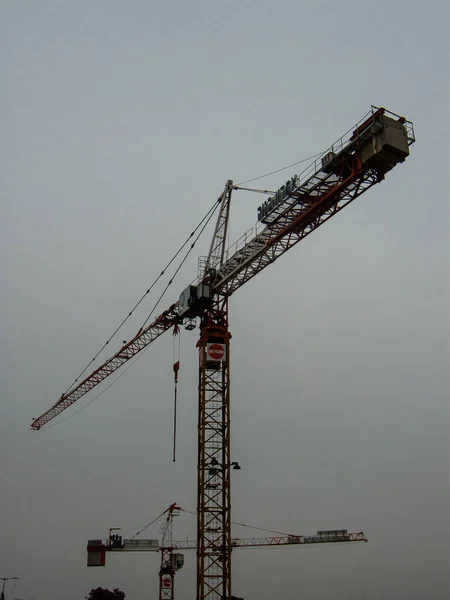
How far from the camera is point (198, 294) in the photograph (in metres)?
56.9

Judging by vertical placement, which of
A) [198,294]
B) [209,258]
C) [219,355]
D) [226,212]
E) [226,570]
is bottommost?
[226,570]

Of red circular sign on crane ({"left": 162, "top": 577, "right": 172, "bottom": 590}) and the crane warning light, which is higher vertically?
the crane warning light

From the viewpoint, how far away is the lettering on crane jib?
43531 millimetres

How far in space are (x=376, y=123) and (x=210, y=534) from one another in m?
36.9

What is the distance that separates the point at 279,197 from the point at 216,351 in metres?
18.2

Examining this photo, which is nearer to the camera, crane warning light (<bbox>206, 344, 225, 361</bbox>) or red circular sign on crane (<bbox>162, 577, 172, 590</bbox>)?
crane warning light (<bbox>206, 344, 225, 361</bbox>)

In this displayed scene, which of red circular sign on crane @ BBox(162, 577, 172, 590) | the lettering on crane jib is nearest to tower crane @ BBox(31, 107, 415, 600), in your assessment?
the lettering on crane jib

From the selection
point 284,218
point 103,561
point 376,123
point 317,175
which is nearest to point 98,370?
point 103,561

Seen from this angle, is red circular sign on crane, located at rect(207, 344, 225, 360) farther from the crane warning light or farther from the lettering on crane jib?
the lettering on crane jib

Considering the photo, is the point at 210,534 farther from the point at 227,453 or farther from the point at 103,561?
the point at 103,561

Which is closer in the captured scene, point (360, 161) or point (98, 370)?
point (360, 161)

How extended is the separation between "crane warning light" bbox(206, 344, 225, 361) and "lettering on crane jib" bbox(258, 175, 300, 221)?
15.3 m

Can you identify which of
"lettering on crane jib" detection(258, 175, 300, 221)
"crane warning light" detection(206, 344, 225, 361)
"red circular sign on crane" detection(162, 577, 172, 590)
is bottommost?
"red circular sign on crane" detection(162, 577, 172, 590)

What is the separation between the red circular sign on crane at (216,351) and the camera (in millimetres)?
56125
